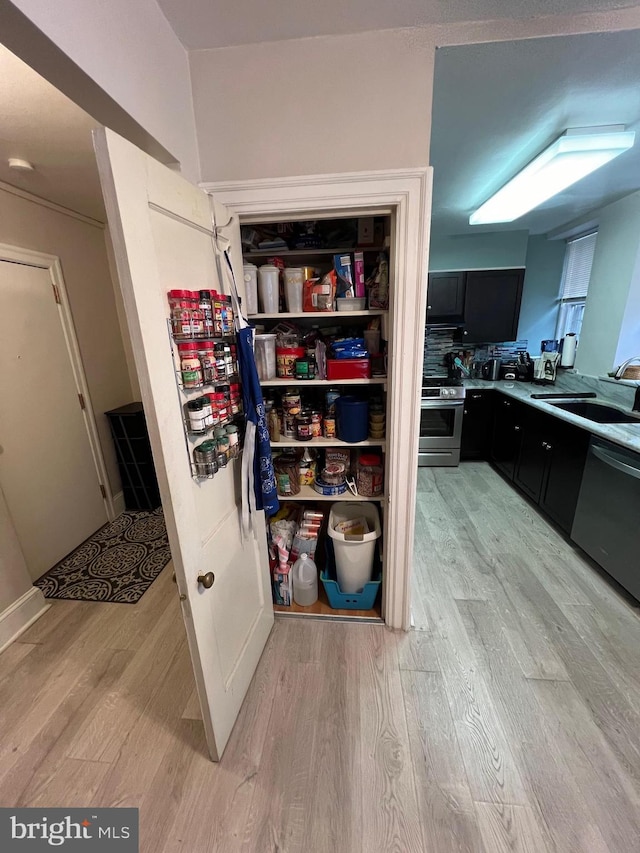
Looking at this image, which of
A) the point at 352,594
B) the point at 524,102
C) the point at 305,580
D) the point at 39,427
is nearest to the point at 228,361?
the point at 305,580

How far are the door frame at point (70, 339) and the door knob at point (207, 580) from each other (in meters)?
2.21

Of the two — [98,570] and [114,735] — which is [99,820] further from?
[98,570]

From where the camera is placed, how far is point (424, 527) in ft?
Answer: 8.50

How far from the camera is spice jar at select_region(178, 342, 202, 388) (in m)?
0.94

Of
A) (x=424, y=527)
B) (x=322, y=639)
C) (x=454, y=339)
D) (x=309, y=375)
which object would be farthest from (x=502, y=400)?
(x=322, y=639)

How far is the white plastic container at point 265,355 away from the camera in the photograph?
153 centimetres

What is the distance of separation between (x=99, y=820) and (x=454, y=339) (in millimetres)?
4305

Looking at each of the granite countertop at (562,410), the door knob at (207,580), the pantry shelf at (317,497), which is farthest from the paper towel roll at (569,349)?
the door knob at (207,580)

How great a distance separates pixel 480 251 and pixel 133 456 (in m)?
3.99

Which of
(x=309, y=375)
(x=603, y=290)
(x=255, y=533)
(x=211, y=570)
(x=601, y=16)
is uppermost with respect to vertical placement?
(x=601, y=16)

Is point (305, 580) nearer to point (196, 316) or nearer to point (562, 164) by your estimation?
point (196, 316)

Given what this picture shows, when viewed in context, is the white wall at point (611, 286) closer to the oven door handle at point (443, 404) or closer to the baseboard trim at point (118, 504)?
the oven door handle at point (443, 404)

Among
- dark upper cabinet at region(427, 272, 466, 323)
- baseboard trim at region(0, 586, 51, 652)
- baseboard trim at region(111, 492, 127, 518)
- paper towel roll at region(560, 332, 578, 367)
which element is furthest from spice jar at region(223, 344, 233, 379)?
paper towel roll at region(560, 332, 578, 367)

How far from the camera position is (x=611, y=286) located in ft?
9.05
